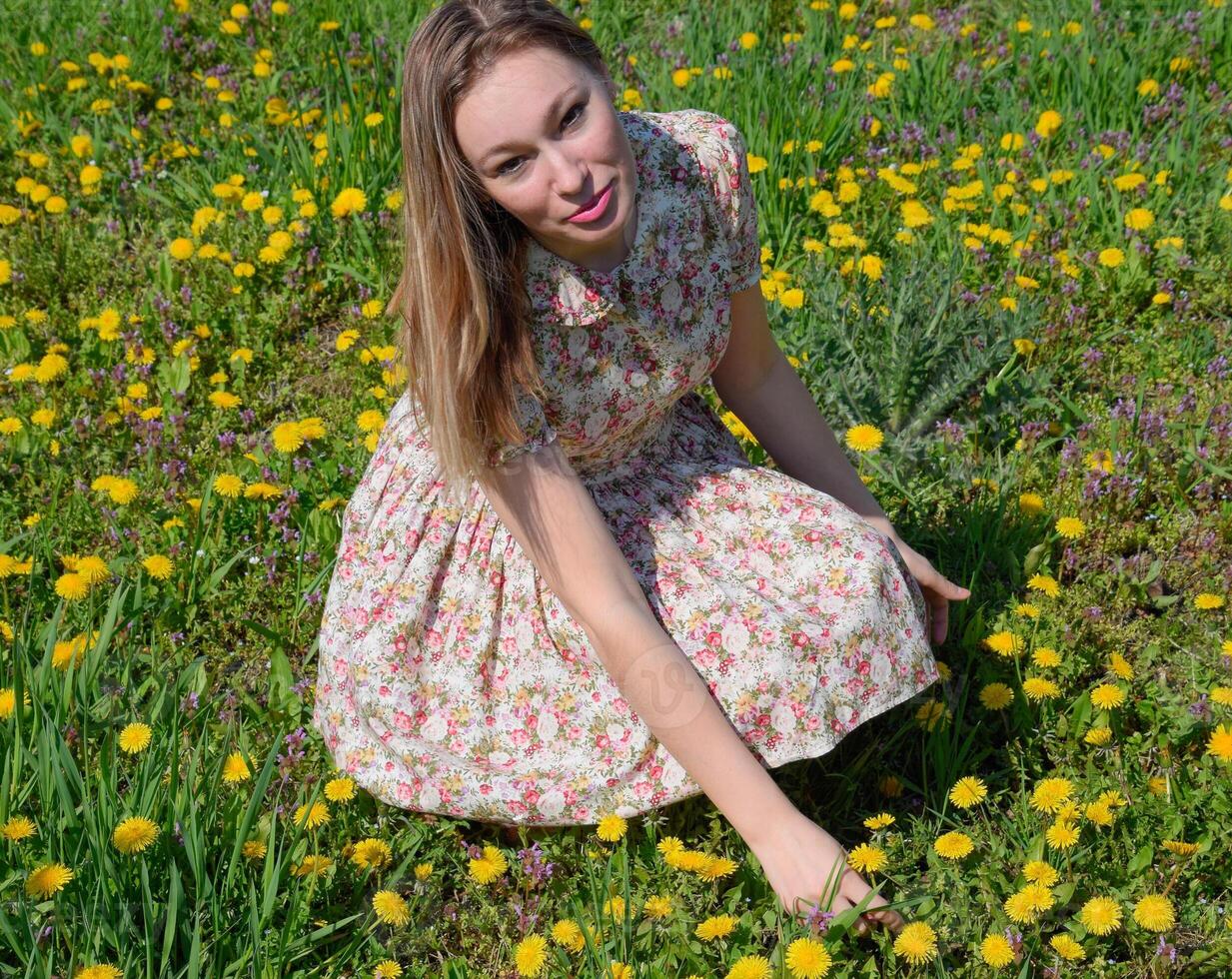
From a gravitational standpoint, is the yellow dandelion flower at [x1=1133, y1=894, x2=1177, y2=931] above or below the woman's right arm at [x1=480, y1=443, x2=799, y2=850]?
below

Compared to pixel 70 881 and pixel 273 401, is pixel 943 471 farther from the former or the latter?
pixel 70 881

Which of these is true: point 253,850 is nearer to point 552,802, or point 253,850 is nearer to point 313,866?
point 313,866

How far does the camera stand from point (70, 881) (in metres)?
1.80

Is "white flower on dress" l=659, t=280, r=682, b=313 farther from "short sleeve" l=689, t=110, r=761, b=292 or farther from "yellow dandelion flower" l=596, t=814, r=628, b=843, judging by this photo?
"yellow dandelion flower" l=596, t=814, r=628, b=843

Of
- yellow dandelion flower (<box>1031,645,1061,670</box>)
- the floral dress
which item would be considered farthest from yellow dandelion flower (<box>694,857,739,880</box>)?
yellow dandelion flower (<box>1031,645,1061,670</box>)

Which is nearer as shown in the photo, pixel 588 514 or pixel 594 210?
pixel 594 210

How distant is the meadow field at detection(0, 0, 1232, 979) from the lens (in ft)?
6.23

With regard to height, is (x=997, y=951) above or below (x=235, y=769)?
below

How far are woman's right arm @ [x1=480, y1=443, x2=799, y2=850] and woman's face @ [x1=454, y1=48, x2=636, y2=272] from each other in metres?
0.35

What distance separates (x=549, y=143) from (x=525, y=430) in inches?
16.2

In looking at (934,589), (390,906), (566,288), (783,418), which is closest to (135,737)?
(390,906)

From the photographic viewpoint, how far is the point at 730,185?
2150mm

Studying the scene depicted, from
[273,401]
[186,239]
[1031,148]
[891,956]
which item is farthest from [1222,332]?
[186,239]

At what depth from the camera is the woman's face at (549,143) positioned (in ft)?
5.83
